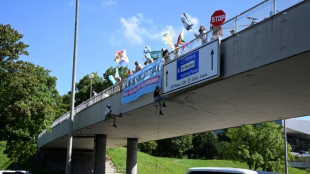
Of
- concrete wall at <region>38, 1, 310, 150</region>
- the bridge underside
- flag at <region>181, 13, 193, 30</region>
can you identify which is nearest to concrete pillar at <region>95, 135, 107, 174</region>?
the bridge underside

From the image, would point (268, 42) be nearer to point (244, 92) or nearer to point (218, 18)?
point (218, 18)

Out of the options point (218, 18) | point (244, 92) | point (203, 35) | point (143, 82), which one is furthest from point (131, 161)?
point (218, 18)

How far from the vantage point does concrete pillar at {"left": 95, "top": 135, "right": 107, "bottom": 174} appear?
2833cm

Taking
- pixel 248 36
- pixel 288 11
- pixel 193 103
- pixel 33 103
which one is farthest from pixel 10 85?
pixel 288 11

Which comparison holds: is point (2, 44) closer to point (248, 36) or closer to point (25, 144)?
point (25, 144)

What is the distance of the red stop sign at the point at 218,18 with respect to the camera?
1333cm

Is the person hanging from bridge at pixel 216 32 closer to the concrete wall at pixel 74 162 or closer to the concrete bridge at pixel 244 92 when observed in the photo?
the concrete bridge at pixel 244 92

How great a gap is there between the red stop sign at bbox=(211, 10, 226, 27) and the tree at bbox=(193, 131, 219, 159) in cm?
7057

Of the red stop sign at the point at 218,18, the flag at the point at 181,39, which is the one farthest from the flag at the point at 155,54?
the red stop sign at the point at 218,18

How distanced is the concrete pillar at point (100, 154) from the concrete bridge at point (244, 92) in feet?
7.70

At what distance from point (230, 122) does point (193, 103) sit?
5.75 meters

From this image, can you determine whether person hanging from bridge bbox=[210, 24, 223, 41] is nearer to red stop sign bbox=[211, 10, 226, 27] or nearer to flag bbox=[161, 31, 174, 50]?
red stop sign bbox=[211, 10, 226, 27]

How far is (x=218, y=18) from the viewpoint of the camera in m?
13.5

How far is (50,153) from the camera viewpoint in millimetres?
53406
